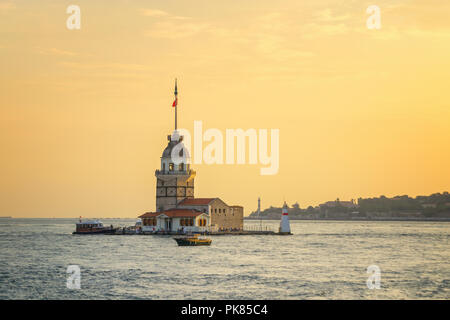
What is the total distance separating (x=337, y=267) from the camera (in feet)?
190

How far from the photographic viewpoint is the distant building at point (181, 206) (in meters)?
108

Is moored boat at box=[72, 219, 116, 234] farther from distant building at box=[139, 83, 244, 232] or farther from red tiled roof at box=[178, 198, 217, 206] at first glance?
red tiled roof at box=[178, 198, 217, 206]

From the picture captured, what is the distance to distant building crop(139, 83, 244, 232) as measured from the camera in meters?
108

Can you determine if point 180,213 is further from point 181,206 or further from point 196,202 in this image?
point 196,202

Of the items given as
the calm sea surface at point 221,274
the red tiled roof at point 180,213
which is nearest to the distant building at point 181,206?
the red tiled roof at point 180,213

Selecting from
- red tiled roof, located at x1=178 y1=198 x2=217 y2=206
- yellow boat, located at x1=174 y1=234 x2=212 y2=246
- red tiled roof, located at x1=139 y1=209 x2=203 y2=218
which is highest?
red tiled roof, located at x1=178 y1=198 x2=217 y2=206

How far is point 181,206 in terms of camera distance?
111688 mm

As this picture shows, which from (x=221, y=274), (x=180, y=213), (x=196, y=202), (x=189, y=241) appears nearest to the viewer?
(x=221, y=274)

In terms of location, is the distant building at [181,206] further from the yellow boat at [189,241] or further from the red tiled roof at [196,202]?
the yellow boat at [189,241]

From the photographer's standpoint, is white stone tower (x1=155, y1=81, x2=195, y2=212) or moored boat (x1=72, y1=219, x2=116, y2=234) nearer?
white stone tower (x1=155, y1=81, x2=195, y2=212)

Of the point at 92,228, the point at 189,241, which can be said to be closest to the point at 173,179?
the point at 92,228

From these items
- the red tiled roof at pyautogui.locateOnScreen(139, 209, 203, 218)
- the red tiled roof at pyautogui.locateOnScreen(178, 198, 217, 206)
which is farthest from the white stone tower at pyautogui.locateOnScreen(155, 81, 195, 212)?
the red tiled roof at pyautogui.locateOnScreen(139, 209, 203, 218)

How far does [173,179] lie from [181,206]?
5599 millimetres
